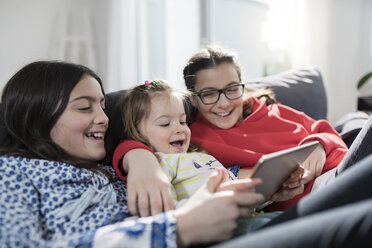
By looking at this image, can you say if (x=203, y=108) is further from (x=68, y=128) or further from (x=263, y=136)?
Answer: (x=68, y=128)

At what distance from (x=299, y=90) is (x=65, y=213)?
157 cm

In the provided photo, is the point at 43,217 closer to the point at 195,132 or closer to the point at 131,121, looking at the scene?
→ the point at 131,121

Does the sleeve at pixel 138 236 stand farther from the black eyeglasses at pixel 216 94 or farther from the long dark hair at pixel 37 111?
the black eyeglasses at pixel 216 94

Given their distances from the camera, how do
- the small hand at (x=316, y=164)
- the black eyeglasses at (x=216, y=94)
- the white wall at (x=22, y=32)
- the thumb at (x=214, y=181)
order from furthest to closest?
1. the white wall at (x=22, y=32)
2. the black eyeglasses at (x=216, y=94)
3. the small hand at (x=316, y=164)
4. the thumb at (x=214, y=181)

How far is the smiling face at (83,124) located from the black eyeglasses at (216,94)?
55 cm

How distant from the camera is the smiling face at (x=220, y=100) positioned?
5.42ft

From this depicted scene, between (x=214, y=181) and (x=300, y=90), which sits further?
(x=300, y=90)

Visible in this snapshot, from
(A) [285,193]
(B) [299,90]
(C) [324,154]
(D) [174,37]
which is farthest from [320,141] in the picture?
Answer: (D) [174,37]

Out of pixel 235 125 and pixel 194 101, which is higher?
pixel 194 101

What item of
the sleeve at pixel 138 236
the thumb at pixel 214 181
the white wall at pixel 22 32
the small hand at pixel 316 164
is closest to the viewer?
the sleeve at pixel 138 236

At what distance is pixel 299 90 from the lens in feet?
7.14

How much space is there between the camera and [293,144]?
166cm

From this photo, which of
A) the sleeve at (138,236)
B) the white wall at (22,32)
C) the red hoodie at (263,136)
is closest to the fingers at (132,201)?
the sleeve at (138,236)

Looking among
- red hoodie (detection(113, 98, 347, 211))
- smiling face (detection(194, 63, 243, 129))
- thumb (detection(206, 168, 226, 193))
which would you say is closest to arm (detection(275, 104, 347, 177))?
red hoodie (detection(113, 98, 347, 211))
